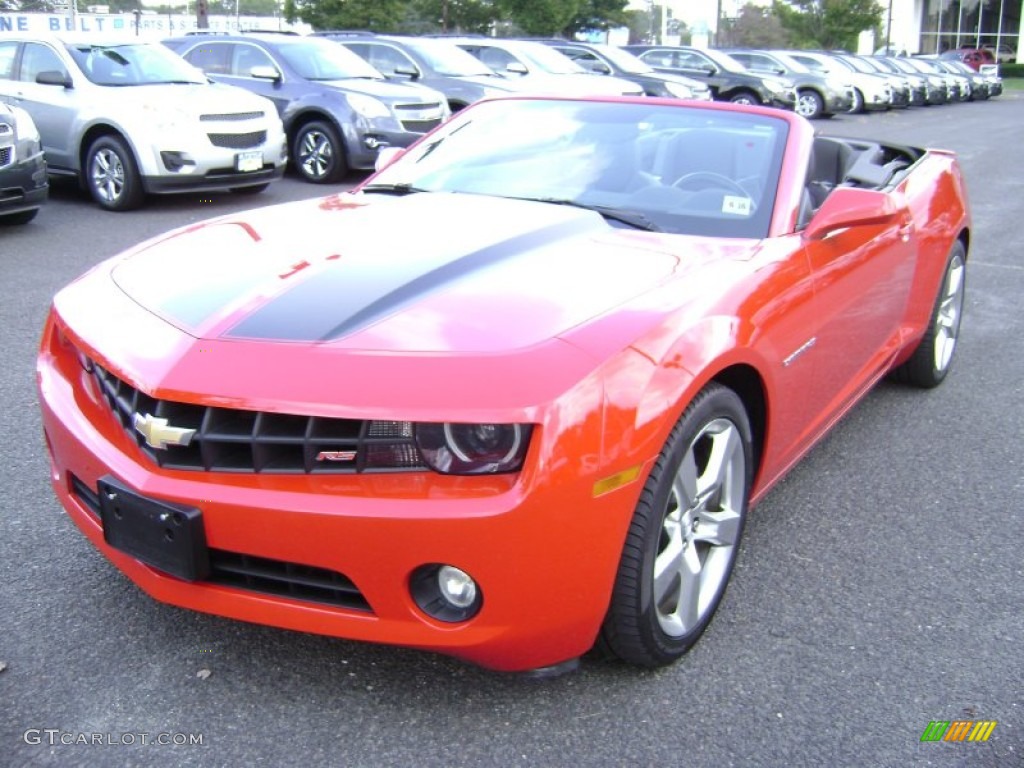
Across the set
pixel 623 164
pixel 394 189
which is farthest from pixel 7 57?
pixel 623 164

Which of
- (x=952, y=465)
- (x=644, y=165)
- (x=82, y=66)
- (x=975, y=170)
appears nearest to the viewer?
(x=644, y=165)

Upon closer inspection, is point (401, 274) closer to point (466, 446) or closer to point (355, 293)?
point (355, 293)

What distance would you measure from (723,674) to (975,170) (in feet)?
45.3

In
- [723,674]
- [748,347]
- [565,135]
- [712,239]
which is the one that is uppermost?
[565,135]

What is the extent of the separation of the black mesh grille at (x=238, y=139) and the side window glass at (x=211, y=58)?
2969 mm

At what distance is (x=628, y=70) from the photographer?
20422 mm

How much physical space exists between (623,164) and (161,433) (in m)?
2.01

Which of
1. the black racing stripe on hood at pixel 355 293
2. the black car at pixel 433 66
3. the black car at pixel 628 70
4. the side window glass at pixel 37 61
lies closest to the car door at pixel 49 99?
the side window glass at pixel 37 61

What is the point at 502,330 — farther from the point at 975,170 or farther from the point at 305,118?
the point at 975,170

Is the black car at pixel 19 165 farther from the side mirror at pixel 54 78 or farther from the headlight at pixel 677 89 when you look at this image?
the headlight at pixel 677 89

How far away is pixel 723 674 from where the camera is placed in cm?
269

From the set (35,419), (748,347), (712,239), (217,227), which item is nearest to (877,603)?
(748,347)

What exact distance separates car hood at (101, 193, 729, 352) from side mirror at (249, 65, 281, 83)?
362 inches

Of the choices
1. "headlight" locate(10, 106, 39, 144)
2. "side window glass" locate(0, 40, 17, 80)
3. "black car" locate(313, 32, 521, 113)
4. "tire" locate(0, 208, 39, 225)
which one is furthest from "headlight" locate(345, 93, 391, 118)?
"headlight" locate(10, 106, 39, 144)
